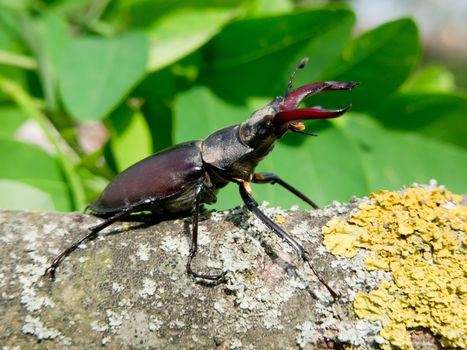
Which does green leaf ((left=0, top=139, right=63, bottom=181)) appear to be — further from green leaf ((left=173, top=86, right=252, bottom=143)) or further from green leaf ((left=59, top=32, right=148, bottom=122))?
green leaf ((left=173, top=86, right=252, bottom=143))

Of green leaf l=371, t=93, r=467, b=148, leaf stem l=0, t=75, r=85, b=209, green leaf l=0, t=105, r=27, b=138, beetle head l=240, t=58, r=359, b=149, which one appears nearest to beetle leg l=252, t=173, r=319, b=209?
beetle head l=240, t=58, r=359, b=149

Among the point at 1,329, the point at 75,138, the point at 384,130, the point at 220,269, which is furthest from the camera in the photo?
the point at 75,138

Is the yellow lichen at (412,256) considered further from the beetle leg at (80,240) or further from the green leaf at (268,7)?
the green leaf at (268,7)

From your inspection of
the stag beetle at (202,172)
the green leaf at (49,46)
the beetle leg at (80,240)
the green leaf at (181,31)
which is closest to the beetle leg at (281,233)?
the stag beetle at (202,172)

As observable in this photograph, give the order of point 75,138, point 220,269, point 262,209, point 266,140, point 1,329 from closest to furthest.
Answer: point 1,329
point 220,269
point 262,209
point 266,140
point 75,138

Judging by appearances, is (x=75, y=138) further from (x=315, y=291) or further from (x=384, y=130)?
(x=315, y=291)

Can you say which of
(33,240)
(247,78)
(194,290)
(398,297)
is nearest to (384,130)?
(247,78)
